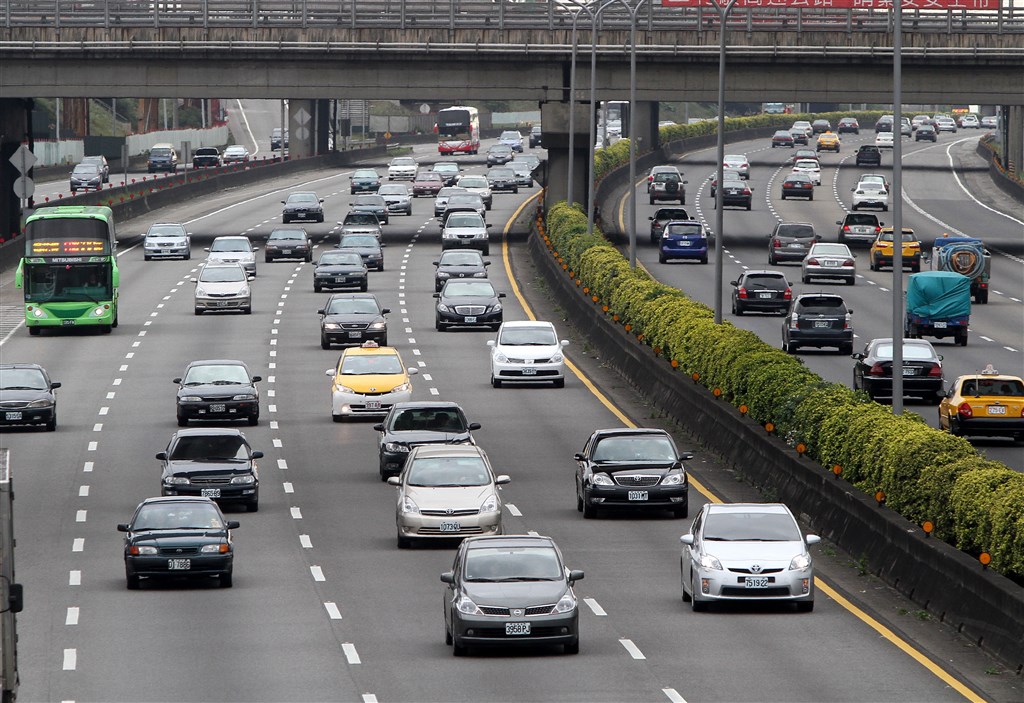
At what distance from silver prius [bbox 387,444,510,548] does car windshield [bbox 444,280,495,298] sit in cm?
2970

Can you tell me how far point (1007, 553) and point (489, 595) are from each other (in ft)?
19.3

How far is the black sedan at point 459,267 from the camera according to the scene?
6938 centimetres

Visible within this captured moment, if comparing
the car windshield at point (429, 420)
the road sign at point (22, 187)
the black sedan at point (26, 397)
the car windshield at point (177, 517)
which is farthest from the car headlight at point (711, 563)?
the road sign at point (22, 187)

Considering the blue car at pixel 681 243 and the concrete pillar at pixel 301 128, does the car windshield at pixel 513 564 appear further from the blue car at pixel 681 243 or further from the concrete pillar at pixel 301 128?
the concrete pillar at pixel 301 128

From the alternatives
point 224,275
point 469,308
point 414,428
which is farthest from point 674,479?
point 224,275

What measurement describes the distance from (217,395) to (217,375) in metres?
0.64

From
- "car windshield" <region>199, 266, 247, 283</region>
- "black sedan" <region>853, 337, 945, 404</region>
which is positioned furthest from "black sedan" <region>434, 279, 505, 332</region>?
"black sedan" <region>853, 337, 945, 404</region>

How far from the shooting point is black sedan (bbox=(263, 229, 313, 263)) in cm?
7931

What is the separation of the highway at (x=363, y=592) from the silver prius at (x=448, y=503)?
1.54 feet

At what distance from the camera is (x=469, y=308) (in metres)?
60.1

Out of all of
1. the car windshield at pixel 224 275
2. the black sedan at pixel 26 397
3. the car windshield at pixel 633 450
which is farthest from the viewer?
the car windshield at pixel 224 275

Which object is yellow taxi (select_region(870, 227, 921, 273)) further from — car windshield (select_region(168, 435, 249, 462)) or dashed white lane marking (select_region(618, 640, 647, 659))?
dashed white lane marking (select_region(618, 640, 647, 659))

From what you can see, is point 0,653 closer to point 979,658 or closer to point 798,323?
point 979,658

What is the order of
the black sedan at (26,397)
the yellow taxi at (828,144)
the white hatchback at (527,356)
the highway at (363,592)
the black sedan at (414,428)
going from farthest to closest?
the yellow taxi at (828,144) < the white hatchback at (527,356) < the black sedan at (26,397) < the black sedan at (414,428) < the highway at (363,592)
